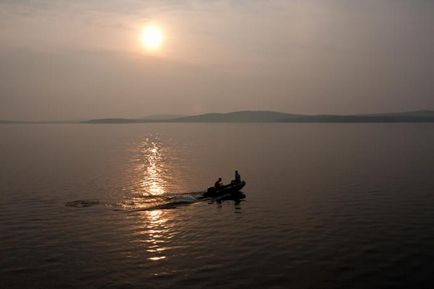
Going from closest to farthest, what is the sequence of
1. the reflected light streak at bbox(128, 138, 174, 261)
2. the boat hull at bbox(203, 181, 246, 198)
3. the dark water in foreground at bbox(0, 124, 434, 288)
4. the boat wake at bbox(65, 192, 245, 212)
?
the dark water in foreground at bbox(0, 124, 434, 288), the reflected light streak at bbox(128, 138, 174, 261), the boat wake at bbox(65, 192, 245, 212), the boat hull at bbox(203, 181, 246, 198)

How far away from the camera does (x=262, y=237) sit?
34094 mm

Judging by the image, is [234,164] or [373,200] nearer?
[373,200]

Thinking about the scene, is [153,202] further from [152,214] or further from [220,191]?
[220,191]

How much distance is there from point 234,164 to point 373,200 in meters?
41.0

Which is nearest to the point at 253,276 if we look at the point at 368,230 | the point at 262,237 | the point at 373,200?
the point at 262,237

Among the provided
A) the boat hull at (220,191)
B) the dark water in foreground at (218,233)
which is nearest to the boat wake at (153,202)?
the dark water in foreground at (218,233)

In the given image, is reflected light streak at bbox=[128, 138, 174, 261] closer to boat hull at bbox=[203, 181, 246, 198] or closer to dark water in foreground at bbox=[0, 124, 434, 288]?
dark water in foreground at bbox=[0, 124, 434, 288]

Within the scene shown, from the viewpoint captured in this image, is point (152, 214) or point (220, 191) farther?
point (220, 191)

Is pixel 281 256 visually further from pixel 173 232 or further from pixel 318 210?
pixel 318 210

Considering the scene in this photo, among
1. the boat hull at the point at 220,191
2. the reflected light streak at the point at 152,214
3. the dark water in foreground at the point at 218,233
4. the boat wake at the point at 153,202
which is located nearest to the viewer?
the dark water in foreground at the point at 218,233

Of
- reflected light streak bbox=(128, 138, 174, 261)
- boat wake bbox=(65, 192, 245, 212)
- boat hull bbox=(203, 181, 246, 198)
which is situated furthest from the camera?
boat hull bbox=(203, 181, 246, 198)

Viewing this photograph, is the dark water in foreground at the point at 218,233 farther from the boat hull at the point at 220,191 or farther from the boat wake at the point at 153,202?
the boat hull at the point at 220,191

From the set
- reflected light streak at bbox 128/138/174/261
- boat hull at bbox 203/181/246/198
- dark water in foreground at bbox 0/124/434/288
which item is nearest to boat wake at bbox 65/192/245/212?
reflected light streak at bbox 128/138/174/261

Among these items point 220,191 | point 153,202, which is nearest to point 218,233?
point 153,202
